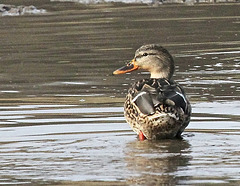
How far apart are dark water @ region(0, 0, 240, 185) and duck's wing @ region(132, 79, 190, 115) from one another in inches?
14.1

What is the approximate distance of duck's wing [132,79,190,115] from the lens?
26.7 feet

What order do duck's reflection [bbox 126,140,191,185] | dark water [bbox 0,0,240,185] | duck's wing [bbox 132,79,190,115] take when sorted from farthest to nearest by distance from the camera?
1. duck's wing [bbox 132,79,190,115]
2. dark water [bbox 0,0,240,185]
3. duck's reflection [bbox 126,140,191,185]

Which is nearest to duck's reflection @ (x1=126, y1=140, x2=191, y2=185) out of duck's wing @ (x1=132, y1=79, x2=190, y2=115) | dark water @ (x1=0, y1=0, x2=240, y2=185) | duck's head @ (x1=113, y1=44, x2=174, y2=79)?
dark water @ (x1=0, y1=0, x2=240, y2=185)

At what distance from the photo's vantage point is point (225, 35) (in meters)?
17.1

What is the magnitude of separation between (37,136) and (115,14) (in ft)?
44.0

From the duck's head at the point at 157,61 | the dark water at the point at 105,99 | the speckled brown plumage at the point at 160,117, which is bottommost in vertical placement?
the dark water at the point at 105,99

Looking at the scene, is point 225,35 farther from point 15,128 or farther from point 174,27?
point 15,128

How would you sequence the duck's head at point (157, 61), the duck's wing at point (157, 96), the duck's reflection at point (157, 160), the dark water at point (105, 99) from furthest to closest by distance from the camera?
the duck's head at point (157, 61), the duck's wing at point (157, 96), the dark water at point (105, 99), the duck's reflection at point (157, 160)

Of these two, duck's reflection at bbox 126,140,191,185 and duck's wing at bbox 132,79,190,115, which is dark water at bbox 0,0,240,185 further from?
duck's wing at bbox 132,79,190,115

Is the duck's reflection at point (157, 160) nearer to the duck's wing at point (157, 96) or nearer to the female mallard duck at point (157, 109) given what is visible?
the female mallard duck at point (157, 109)

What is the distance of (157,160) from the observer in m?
7.43

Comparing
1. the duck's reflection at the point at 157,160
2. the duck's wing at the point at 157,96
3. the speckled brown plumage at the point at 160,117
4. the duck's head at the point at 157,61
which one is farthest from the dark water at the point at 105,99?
the duck's head at the point at 157,61

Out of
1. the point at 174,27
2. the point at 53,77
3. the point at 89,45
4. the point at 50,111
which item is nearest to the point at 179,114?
the point at 50,111

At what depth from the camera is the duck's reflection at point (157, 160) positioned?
6.62 m
